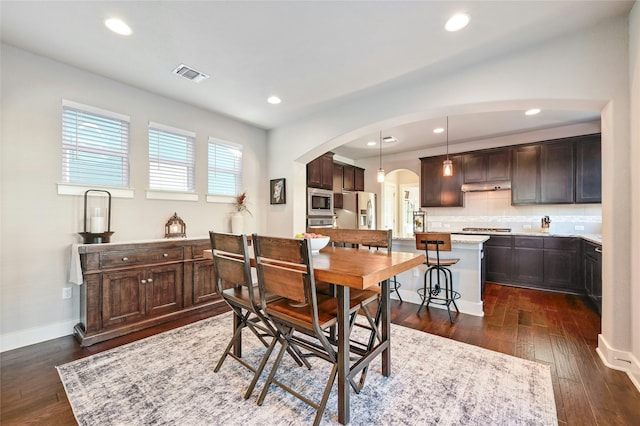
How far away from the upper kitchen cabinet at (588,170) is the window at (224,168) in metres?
5.52

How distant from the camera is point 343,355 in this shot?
60.7 inches

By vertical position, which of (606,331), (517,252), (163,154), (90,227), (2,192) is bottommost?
(606,331)

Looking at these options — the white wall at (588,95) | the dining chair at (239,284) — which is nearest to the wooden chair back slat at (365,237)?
the dining chair at (239,284)

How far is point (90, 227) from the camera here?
9.46 ft

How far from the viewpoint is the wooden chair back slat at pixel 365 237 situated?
215 centimetres

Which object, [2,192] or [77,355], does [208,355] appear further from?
[2,192]

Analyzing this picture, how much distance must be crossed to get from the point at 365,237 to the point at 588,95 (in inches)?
86.2

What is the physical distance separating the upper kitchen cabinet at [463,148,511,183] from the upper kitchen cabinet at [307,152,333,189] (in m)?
2.70

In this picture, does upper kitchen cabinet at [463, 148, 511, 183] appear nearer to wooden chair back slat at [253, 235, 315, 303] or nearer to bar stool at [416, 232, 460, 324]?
bar stool at [416, 232, 460, 324]

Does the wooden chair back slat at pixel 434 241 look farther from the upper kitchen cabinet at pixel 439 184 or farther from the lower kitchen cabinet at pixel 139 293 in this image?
the lower kitchen cabinet at pixel 139 293

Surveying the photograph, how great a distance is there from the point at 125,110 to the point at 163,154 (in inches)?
24.2

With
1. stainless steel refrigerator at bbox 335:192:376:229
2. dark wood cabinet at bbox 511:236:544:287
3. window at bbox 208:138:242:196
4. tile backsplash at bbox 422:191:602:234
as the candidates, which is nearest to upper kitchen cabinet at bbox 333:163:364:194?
stainless steel refrigerator at bbox 335:192:376:229

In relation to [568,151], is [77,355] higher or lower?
lower

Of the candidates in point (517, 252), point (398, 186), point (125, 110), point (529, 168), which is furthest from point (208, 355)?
point (398, 186)
